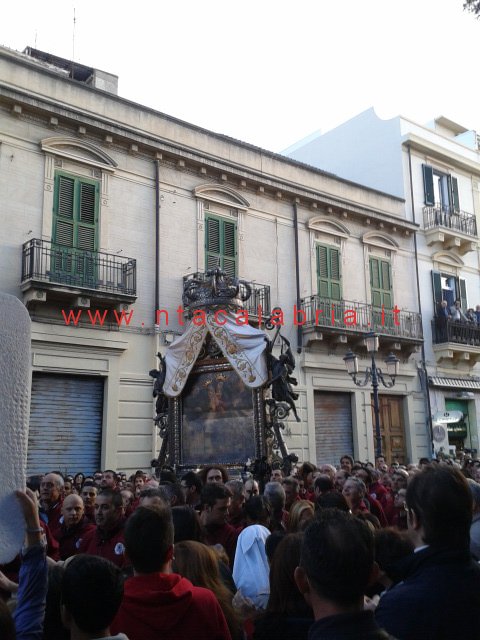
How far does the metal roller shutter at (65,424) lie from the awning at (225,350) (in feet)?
10.3

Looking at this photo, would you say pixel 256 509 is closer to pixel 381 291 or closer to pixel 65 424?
pixel 65 424

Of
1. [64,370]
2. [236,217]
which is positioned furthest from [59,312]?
[236,217]

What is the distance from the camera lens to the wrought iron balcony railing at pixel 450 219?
77.3ft

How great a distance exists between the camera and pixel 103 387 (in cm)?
1548

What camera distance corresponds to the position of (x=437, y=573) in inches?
94.3

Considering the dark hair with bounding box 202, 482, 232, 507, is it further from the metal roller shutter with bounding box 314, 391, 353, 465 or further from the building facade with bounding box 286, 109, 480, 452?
the building facade with bounding box 286, 109, 480, 452

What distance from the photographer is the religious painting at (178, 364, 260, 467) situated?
39.0 feet

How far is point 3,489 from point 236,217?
1684 cm

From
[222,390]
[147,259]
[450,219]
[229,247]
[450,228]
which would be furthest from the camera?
[450,219]

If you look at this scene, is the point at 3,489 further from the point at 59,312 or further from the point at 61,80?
the point at 61,80

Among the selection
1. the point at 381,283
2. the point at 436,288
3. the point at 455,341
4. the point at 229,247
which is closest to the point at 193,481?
the point at 229,247

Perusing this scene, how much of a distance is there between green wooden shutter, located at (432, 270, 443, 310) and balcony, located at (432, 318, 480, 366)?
0.79m

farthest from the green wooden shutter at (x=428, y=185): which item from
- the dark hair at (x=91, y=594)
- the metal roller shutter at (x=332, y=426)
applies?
the dark hair at (x=91, y=594)

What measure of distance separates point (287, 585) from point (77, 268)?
1326 cm
